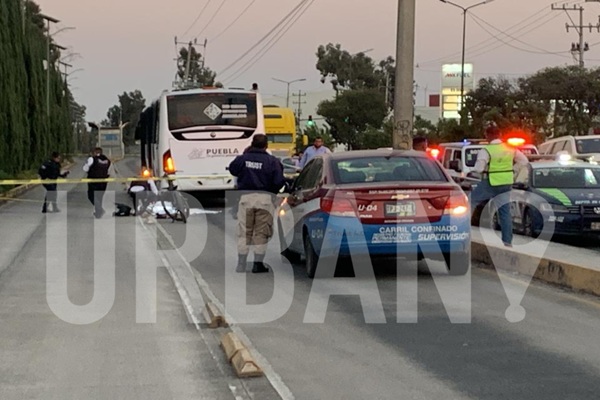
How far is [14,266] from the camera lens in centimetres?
1507

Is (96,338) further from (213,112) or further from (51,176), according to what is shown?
(51,176)

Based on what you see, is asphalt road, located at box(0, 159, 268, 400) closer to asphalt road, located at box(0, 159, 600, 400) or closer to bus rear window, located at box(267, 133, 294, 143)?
asphalt road, located at box(0, 159, 600, 400)

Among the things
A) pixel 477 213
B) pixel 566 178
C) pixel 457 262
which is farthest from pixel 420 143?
pixel 457 262

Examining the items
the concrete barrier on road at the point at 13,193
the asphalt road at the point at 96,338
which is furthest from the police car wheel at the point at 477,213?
the concrete barrier on road at the point at 13,193

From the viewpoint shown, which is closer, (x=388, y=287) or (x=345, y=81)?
(x=388, y=287)

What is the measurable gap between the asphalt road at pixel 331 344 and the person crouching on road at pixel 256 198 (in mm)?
411

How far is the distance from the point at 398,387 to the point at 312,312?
333 centimetres

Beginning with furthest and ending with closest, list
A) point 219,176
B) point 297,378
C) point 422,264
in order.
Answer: point 219,176, point 422,264, point 297,378

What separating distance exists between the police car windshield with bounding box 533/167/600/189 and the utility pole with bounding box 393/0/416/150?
295 cm

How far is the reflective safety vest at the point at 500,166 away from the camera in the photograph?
1520 centimetres

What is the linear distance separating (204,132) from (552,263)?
15.9 metres

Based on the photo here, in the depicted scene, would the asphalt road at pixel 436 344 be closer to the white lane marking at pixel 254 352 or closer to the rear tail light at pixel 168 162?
the white lane marking at pixel 254 352

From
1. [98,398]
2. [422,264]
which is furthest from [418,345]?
[422,264]

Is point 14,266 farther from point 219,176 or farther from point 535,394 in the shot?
point 219,176
